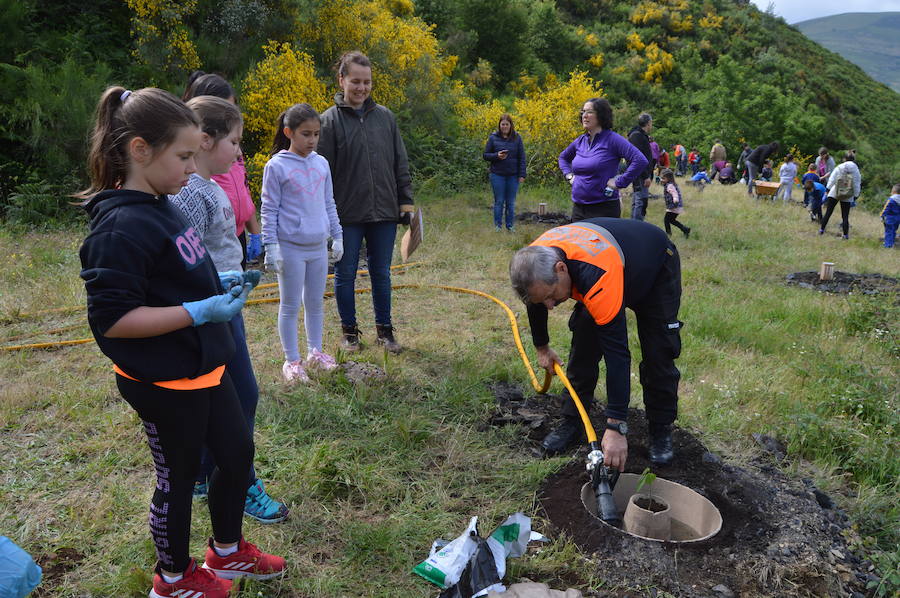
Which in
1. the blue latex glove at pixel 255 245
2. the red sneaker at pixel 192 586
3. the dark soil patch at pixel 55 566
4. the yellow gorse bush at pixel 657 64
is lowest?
the dark soil patch at pixel 55 566

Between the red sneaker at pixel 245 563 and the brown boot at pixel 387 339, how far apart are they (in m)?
2.24

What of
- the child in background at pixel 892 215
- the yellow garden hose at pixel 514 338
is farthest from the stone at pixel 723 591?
the child in background at pixel 892 215

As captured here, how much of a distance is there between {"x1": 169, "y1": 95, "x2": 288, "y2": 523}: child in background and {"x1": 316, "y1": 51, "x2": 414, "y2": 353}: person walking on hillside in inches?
61.0

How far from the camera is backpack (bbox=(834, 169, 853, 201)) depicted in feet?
34.1

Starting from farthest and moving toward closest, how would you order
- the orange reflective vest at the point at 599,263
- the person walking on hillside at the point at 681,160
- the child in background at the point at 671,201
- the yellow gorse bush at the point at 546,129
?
1. the person walking on hillside at the point at 681,160
2. the yellow gorse bush at the point at 546,129
3. the child in background at the point at 671,201
4. the orange reflective vest at the point at 599,263

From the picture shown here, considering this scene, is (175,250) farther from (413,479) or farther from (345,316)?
(345,316)

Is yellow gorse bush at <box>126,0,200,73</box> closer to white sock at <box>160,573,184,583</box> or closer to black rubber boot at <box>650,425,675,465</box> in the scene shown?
black rubber boot at <box>650,425,675,465</box>

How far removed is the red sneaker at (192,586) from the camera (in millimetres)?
1872

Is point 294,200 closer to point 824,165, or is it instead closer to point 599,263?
point 599,263

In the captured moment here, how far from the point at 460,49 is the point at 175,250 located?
72.3ft

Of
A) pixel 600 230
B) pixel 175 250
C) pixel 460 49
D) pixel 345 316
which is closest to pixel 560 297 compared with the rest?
pixel 600 230

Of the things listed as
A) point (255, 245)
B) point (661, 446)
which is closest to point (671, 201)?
point (661, 446)

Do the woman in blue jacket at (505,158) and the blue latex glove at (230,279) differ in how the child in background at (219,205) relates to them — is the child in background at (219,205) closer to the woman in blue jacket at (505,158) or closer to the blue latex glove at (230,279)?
the blue latex glove at (230,279)

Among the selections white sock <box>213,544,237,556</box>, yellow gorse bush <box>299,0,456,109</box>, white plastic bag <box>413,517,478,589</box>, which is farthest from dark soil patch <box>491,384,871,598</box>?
yellow gorse bush <box>299,0,456,109</box>
